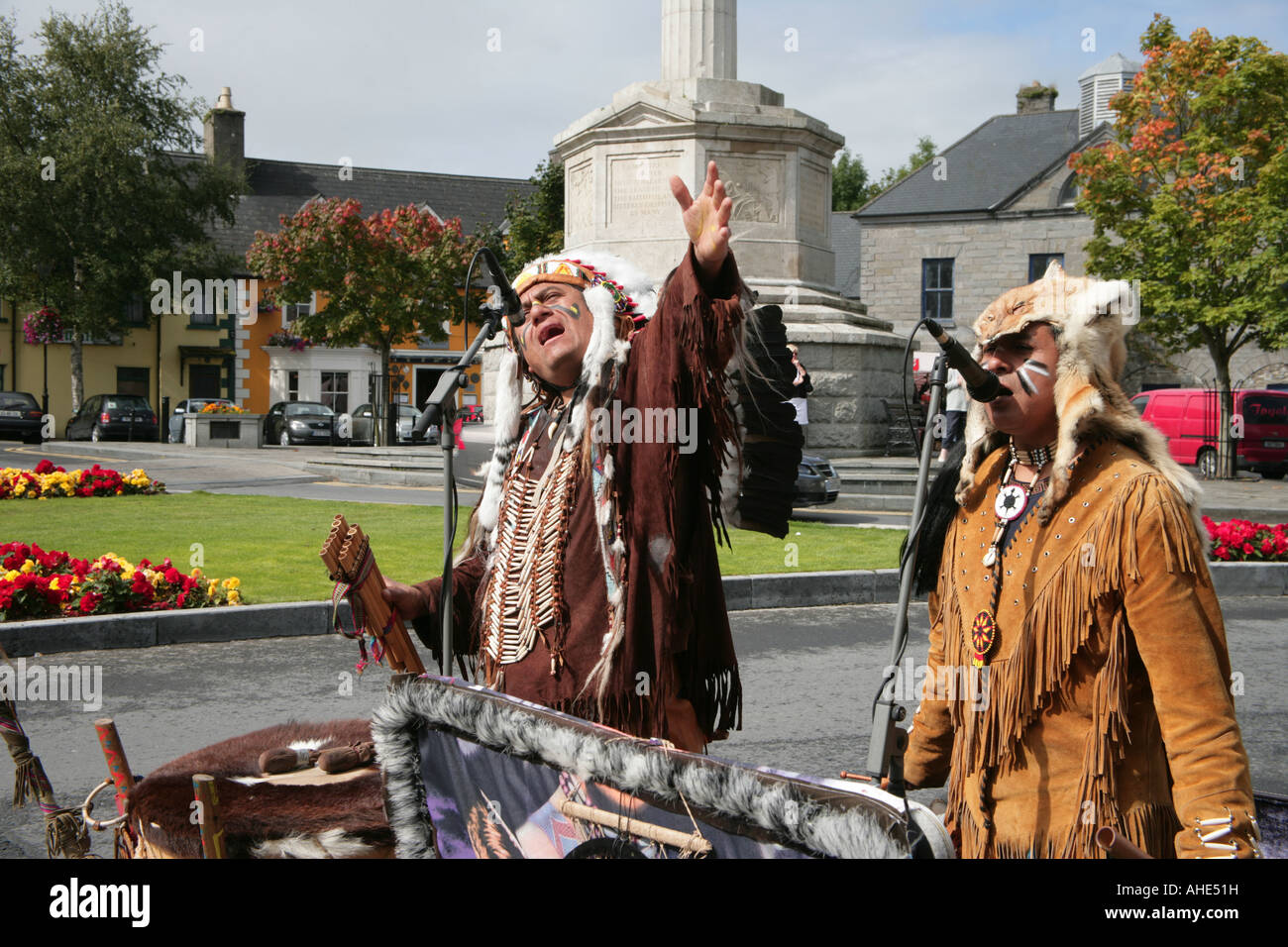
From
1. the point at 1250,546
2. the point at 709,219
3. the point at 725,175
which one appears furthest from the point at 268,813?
the point at 725,175

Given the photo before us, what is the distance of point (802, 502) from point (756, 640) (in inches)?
266

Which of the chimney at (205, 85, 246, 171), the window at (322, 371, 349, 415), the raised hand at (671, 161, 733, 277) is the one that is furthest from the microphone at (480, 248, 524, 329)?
the chimney at (205, 85, 246, 171)

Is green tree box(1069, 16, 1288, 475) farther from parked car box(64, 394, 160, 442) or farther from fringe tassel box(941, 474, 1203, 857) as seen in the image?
parked car box(64, 394, 160, 442)

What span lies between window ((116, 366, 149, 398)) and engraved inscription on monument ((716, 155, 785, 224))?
35.4 m

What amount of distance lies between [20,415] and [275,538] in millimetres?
26367

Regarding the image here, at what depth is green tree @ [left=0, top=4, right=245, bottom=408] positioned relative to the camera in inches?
1517

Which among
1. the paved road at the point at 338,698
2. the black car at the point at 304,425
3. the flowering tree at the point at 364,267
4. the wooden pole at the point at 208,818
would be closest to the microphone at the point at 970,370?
the wooden pole at the point at 208,818

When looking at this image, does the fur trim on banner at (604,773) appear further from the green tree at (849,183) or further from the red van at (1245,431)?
the green tree at (849,183)

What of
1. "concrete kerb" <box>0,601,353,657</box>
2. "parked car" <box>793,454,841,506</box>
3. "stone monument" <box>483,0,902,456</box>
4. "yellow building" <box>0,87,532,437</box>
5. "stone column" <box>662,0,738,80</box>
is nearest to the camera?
"concrete kerb" <box>0,601,353,657</box>

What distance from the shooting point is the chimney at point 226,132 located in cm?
4812

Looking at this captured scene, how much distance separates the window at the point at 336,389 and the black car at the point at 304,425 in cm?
1236
